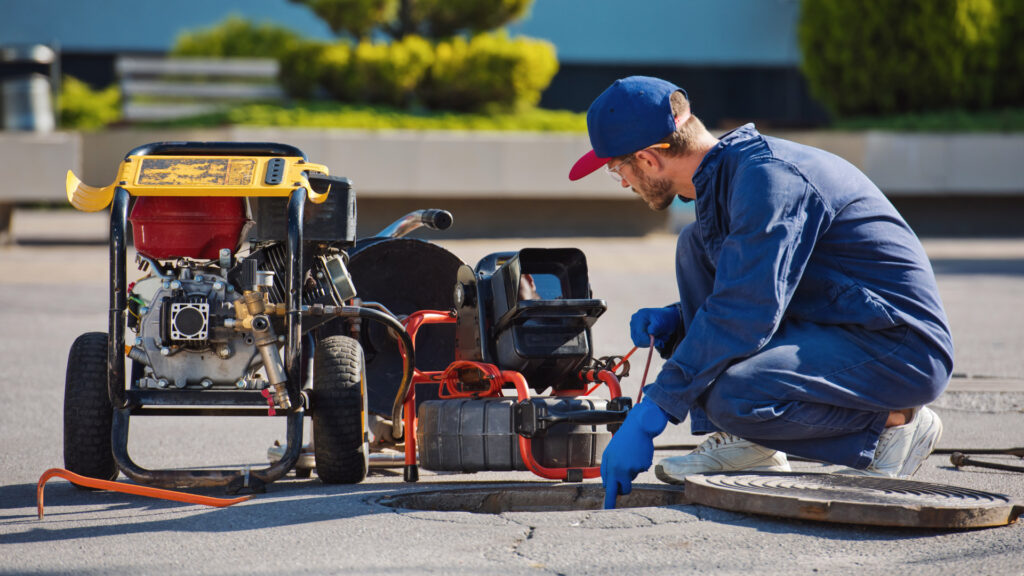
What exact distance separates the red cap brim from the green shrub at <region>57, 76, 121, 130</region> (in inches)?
729

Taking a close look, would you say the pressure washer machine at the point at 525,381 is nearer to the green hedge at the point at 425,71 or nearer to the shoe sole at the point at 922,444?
the shoe sole at the point at 922,444

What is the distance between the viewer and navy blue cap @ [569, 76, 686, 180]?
3572 millimetres

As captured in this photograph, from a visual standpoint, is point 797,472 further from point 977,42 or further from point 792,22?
point 792,22

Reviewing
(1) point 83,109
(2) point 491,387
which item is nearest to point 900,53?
(1) point 83,109

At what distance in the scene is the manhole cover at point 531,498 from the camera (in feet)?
12.2

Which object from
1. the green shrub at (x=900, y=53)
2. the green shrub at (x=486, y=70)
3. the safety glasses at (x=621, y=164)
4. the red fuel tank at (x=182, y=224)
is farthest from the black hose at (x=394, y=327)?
the green shrub at (x=900, y=53)

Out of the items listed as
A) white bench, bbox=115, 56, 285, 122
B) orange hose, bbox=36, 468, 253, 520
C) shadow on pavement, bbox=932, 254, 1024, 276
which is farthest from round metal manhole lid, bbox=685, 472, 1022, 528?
white bench, bbox=115, 56, 285, 122

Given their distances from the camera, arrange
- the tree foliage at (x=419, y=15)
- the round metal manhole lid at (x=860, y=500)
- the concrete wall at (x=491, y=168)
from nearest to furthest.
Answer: the round metal manhole lid at (x=860, y=500), the concrete wall at (x=491, y=168), the tree foliage at (x=419, y=15)

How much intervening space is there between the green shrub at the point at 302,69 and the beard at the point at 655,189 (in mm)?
13462

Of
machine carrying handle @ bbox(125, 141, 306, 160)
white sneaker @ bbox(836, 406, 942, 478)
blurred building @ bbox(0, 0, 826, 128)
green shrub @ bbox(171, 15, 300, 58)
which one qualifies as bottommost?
white sneaker @ bbox(836, 406, 942, 478)

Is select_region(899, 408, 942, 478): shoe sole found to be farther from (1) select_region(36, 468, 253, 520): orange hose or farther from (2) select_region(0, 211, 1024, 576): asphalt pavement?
(1) select_region(36, 468, 253, 520): orange hose

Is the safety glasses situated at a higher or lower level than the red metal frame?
higher

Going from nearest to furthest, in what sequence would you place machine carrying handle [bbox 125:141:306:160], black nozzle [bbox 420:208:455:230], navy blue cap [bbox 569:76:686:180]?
navy blue cap [bbox 569:76:686:180]
machine carrying handle [bbox 125:141:306:160]
black nozzle [bbox 420:208:455:230]

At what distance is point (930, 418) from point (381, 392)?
6.75 feet
